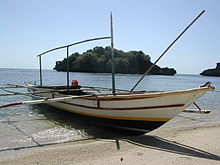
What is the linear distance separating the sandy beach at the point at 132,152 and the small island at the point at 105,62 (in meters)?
77.6

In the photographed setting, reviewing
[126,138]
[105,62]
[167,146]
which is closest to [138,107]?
[126,138]

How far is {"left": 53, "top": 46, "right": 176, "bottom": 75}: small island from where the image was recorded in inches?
3410

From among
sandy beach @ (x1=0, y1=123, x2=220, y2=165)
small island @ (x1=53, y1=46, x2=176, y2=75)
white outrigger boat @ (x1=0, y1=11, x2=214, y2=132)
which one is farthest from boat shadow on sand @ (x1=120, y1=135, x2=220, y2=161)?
small island @ (x1=53, y1=46, x2=176, y2=75)

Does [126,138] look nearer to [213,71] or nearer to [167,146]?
[167,146]

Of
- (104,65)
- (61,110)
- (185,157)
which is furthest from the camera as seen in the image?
(104,65)

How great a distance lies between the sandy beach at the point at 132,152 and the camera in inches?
180

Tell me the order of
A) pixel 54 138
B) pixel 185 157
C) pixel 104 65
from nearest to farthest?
pixel 185 157
pixel 54 138
pixel 104 65

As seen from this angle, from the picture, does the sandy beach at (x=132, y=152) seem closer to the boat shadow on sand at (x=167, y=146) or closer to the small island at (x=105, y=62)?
the boat shadow on sand at (x=167, y=146)

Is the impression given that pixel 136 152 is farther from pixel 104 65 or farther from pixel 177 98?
pixel 104 65

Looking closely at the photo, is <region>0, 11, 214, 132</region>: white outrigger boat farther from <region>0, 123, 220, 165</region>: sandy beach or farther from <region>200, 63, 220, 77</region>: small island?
<region>200, 63, 220, 77</region>: small island

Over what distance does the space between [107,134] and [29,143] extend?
260 cm

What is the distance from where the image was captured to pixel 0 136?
23.3 feet

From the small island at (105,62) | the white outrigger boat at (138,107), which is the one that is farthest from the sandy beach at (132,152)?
the small island at (105,62)

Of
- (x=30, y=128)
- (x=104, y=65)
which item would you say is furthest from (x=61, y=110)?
(x=104, y=65)
